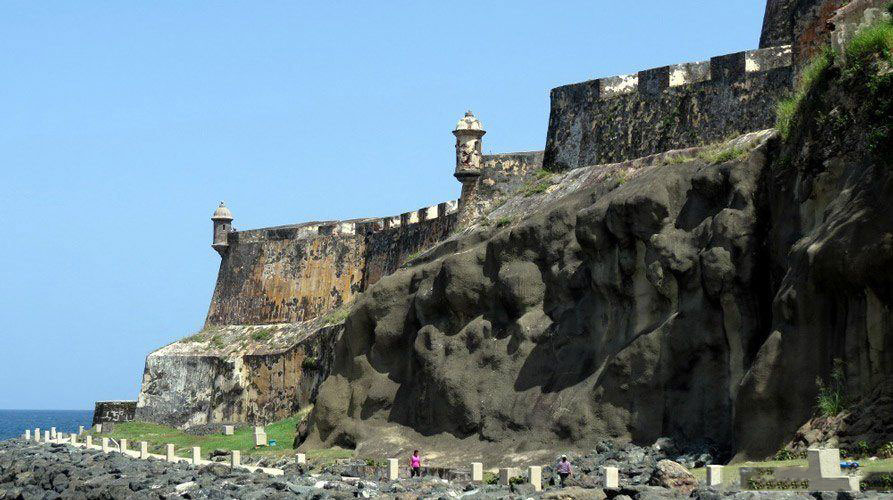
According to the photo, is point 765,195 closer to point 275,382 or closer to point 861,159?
point 861,159

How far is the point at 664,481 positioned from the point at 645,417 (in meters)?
6.87

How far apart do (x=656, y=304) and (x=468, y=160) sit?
17.1 metres

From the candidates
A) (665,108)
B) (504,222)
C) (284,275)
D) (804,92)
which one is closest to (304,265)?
(284,275)

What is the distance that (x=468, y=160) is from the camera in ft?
156

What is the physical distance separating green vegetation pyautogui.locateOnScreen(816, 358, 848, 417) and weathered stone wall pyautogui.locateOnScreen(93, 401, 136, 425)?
37674mm

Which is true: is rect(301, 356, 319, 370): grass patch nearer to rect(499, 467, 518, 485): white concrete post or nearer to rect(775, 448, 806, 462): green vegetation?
rect(499, 467, 518, 485): white concrete post

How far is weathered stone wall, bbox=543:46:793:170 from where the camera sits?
35812 millimetres

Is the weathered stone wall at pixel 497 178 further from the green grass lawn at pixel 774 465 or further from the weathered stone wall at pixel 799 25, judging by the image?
the green grass lawn at pixel 774 465

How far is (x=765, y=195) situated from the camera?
97.0 feet

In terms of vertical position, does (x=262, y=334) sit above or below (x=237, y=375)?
above

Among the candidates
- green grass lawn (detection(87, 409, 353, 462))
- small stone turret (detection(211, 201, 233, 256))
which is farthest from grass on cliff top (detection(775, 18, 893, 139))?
small stone turret (detection(211, 201, 233, 256))

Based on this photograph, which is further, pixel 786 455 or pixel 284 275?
pixel 284 275

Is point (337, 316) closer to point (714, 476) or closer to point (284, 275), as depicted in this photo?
point (284, 275)

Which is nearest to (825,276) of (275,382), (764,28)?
(764,28)
